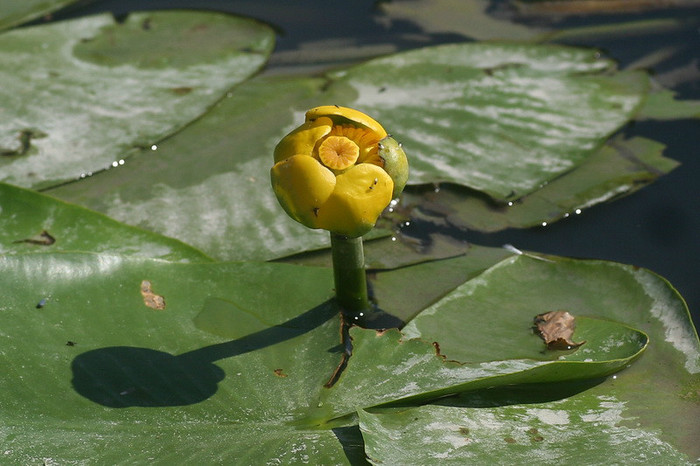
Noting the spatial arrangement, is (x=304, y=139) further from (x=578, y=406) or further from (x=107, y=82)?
(x=107, y=82)

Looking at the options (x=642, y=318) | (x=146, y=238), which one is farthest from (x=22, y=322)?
(x=642, y=318)

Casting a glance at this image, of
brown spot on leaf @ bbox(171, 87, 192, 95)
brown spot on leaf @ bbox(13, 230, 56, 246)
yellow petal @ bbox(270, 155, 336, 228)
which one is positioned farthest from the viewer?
brown spot on leaf @ bbox(171, 87, 192, 95)

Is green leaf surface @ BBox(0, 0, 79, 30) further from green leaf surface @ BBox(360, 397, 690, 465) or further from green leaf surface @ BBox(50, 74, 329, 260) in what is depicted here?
green leaf surface @ BBox(360, 397, 690, 465)

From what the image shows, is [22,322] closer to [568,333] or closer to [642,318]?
[568,333]

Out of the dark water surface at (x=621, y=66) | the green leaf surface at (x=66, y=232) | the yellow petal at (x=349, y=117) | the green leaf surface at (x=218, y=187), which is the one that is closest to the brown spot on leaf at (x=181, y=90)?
the green leaf surface at (x=218, y=187)

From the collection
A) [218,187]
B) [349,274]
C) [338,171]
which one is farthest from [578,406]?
[218,187]

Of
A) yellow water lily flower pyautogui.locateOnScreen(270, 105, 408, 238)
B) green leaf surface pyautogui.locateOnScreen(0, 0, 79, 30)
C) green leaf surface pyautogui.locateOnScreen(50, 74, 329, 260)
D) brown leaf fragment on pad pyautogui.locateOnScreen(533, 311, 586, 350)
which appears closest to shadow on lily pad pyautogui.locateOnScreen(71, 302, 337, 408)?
yellow water lily flower pyautogui.locateOnScreen(270, 105, 408, 238)
